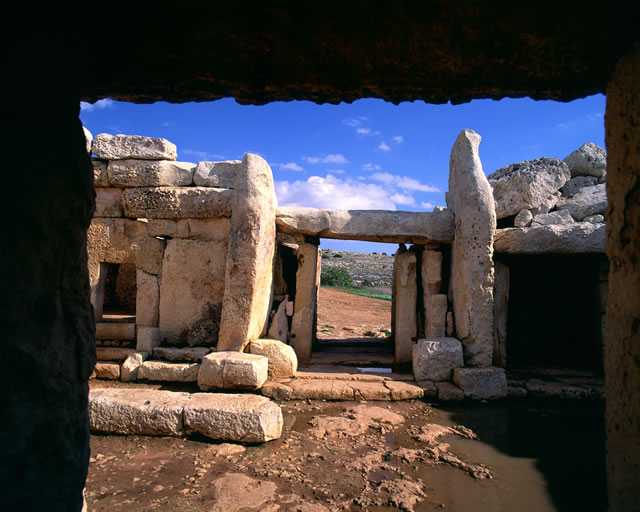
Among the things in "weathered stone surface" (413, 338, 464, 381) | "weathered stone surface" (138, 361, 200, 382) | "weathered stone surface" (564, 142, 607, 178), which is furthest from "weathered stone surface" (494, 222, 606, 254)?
"weathered stone surface" (138, 361, 200, 382)

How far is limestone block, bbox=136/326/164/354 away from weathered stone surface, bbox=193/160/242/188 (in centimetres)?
232

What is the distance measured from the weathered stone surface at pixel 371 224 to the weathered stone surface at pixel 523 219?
134 centimetres

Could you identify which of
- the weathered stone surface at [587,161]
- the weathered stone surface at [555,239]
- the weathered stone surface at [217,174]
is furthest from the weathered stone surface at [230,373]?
the weathered stone surface at [587,161]

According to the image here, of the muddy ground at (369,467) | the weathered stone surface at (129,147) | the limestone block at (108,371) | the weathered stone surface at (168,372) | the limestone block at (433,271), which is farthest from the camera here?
the limestone block at (433,271)

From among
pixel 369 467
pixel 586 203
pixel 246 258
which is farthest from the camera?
pixel 586 203

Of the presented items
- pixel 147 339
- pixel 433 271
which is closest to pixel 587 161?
pixel 433 271

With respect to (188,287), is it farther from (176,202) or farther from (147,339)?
(176,202)

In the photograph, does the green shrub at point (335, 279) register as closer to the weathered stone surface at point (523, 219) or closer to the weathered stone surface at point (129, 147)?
the weathered stone surface at point (523, 219)

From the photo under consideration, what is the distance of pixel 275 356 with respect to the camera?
19.4 ft

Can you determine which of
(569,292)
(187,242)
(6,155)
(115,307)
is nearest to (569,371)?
(569,292)

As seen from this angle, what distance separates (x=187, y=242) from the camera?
6.24 m

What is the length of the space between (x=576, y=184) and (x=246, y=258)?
641 cm

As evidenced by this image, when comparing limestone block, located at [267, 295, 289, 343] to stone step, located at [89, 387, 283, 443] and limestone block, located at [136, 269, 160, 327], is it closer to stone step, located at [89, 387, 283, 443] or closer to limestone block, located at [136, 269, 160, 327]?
limestone block, located at [136, 269, 160, 327]

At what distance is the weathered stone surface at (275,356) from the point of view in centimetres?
584
